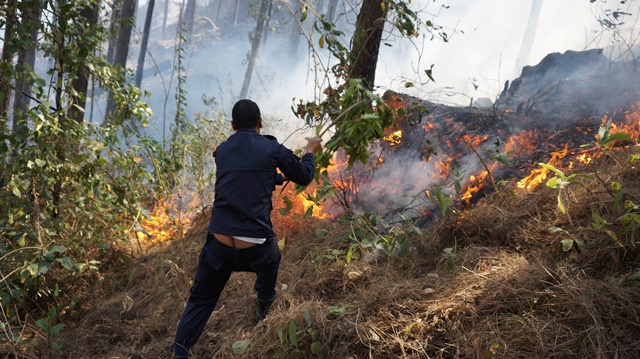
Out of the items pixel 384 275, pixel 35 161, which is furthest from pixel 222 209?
pixel 35 161

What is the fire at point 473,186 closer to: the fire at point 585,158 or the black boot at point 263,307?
the fire at point 585,158

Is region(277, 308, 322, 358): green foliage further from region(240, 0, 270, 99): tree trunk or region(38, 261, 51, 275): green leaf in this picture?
region(240, 0, 270, 99): tree trunk

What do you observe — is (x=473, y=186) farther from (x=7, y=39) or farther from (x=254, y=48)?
(x=254, y=48)

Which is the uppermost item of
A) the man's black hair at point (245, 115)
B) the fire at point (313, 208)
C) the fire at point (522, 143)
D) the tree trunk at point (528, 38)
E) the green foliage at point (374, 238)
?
the tree trunk at point (528, 38)

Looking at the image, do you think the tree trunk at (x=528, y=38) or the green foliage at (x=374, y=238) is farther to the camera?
the tree trunk at (x=528, y=38)

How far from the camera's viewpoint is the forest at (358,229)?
2.92 meters

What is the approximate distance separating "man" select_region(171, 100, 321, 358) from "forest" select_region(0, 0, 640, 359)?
342 mm

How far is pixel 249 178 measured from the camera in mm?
3080

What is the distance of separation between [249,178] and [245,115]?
0.45m

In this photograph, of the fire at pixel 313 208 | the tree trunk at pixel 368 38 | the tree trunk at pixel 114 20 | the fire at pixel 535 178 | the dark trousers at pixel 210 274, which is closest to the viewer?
the dark trousers at pixel 210 274

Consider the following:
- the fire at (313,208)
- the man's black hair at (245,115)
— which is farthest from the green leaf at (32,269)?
the fire at (313,208)

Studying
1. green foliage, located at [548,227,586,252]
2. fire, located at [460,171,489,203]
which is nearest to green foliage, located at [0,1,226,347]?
fire, located at [460,171,489,203]

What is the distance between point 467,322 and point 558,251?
102 centimetres

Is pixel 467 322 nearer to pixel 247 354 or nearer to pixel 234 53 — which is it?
pixel 247 354
